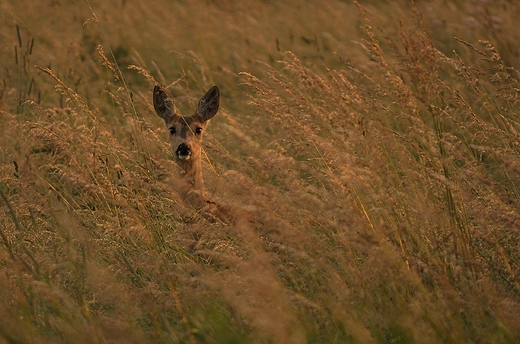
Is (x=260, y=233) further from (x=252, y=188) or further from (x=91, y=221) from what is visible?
(x=91, y=221)

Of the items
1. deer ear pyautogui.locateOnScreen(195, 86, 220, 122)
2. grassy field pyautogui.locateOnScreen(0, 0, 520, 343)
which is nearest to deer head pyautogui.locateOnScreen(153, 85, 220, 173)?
deer ear pyautogui.locateOnScreen(195, 86, 220, 122)

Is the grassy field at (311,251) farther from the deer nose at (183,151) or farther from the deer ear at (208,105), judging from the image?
the deer ear at (208,105)

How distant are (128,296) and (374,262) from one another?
80 centimetres

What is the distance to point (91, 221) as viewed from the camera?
13.2 ft

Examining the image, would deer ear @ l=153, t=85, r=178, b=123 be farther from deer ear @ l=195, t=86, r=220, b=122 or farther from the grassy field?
the grassy field

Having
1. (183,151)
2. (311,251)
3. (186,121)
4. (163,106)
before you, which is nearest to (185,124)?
(186,121)

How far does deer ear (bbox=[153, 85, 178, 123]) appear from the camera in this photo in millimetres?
5461

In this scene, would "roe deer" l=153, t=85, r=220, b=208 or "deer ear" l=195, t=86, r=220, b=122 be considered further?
"deer ear" l=195, t=86, r=220, b=122

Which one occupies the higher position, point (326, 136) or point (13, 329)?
point (326, 136)

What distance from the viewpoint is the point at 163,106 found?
5.58 metres

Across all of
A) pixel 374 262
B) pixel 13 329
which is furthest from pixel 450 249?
pixel 13 329

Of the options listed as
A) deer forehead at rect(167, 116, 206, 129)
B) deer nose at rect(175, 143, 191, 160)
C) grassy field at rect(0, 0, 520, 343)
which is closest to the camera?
grassy field at rect(0, 0, 520, 343)

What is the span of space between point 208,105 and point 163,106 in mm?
293

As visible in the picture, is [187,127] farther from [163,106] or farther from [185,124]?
[163,106]
